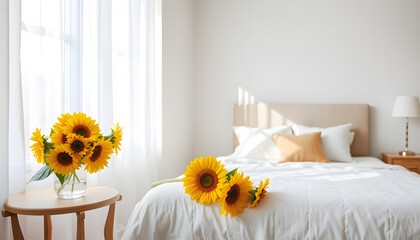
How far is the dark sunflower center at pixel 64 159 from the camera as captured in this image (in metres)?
1.74

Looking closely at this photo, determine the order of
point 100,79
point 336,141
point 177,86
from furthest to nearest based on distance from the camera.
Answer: point 177,86 < point 336,141 < point 100,79

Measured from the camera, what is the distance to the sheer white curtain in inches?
78.7

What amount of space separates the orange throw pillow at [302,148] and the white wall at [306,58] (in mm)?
870

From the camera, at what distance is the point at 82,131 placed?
1804 millimetres

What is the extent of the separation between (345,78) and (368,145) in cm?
78

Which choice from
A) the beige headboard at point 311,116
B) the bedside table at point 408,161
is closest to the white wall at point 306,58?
the beige headboard at point 311,116

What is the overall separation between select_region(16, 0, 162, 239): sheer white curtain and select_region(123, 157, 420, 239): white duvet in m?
0.61

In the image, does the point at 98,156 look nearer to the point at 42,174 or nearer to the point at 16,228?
the point at 42,174

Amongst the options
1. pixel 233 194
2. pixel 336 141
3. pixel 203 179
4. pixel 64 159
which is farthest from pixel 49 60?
pixel 336 141

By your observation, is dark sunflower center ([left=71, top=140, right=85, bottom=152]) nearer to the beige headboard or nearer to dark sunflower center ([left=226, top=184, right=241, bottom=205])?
dark sunflower center ([left=226, top=184, right=241, bottom=205])

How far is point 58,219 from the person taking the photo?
215cm

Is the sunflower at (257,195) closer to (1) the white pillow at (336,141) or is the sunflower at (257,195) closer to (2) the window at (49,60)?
(2) the window at (49,60)

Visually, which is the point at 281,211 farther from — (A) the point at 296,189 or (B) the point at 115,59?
(B) the point at 115,59

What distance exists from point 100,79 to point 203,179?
3.92ft
